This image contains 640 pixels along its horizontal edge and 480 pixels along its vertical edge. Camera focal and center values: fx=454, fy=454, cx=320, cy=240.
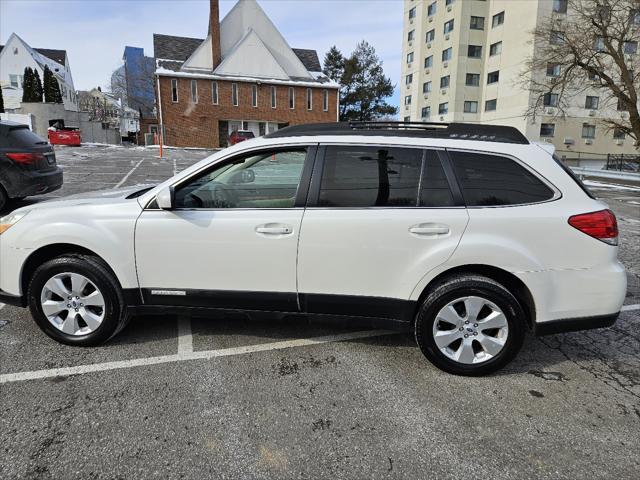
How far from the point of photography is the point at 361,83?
58750 mm

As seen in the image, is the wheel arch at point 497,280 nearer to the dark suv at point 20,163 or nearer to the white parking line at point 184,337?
the white parking line at point 184,337

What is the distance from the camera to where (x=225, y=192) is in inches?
138

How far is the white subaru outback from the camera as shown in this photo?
310cm

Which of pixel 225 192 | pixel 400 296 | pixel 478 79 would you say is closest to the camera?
pixel 400 296

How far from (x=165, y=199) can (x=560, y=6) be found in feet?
152

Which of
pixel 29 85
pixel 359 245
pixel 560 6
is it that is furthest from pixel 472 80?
pixel 359 245

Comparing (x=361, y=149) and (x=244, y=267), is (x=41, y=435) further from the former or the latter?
(x=361, y=149)

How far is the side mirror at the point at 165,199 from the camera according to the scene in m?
3.24

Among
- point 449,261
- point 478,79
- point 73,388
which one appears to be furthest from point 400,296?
point 478,79

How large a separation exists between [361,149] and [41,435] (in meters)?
2.67

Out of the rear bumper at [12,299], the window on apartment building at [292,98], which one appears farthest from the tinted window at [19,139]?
the window on apartment building at [292,98]

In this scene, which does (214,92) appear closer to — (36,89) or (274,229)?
(36,89)

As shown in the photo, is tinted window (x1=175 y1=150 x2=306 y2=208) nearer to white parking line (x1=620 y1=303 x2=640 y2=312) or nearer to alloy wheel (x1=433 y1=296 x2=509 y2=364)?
alloy wheel (x1=433 y1=296 x2=509 y2=364)

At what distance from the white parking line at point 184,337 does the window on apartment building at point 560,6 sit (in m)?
45.3
